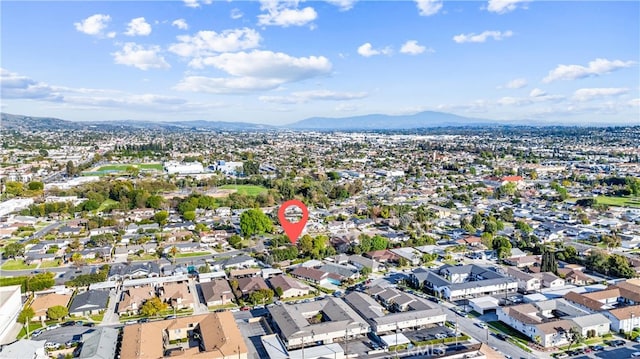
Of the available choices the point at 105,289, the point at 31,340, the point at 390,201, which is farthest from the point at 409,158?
the point at 31,340

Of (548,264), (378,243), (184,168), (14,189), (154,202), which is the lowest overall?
(378,243)

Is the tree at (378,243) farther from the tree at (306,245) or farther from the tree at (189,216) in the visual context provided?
the tree at (189,216)

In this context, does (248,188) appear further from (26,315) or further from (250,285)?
(26,315)

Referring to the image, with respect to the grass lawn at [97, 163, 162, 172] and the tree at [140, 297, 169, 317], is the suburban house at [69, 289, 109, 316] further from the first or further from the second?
the grass lawn at [97, 163, 162, 172]

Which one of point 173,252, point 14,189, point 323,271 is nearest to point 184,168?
point 14,189

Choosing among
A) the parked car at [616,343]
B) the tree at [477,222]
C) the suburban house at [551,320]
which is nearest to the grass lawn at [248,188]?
the tree at [477,222]
